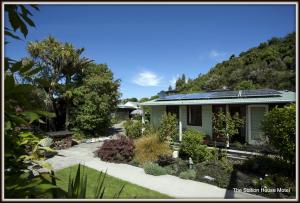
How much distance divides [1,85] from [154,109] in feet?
63.8

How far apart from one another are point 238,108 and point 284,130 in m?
7.81

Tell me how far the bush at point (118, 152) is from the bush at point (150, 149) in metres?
0.47

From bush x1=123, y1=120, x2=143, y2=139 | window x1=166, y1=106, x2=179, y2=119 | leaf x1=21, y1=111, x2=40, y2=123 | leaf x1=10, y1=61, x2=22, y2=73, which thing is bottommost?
bush x1=123, y1=120, x2=143, y2=139

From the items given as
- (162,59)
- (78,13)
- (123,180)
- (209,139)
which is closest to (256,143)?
(209,139)

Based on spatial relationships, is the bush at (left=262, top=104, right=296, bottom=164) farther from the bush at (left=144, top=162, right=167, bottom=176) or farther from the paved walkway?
the bush at (left=144, top=162, right=167, bottom=176)

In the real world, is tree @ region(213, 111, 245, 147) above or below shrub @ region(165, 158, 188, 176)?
above

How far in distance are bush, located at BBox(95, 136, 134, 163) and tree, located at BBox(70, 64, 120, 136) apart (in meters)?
9.77

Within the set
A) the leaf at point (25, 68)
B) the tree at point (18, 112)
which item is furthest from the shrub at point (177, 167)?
the leaf at point (25, 68)

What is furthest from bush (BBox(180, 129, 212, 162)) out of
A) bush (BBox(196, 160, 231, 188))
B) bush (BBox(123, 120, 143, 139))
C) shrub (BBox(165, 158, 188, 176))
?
bush (BBox(123, 120, 143, 139))

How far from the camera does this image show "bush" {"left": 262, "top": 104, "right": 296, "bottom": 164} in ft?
28.3

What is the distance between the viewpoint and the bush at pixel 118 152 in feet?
43.7

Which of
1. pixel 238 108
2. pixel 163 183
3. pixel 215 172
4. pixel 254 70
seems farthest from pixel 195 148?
pixel 254 70

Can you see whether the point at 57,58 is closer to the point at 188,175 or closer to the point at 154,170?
the point at 154,170

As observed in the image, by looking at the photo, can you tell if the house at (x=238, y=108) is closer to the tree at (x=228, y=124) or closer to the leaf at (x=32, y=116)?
the tree at (x=228, y=124)
